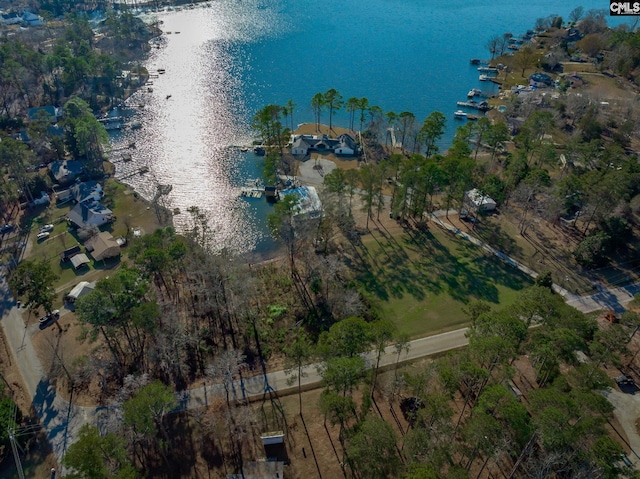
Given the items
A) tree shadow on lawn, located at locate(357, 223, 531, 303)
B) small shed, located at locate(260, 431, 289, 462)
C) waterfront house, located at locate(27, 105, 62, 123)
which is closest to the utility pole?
small shed, located at locate(260, 431, 289, 462)

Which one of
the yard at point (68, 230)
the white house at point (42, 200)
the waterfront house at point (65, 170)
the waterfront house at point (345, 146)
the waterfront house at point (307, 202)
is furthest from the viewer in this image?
the waterfront house at point (345, 146)

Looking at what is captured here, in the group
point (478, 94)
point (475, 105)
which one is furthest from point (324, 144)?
point (478, 94)

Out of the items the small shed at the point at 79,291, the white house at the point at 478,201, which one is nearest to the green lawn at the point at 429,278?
the white house at the point at 478,201

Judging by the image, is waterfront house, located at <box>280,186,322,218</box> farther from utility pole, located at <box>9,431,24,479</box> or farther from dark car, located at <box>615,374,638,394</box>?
dark car, located at <box>615,374,638,394</box>

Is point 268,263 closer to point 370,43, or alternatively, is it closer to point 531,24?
point 370,43

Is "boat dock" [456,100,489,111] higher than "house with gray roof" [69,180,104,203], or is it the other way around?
"boat dock" [456,100,489,111]

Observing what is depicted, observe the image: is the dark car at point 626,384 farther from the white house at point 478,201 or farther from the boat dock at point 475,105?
the boat dock at point 475,105
